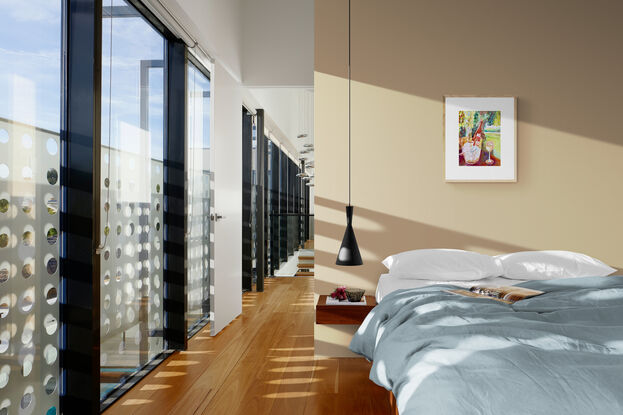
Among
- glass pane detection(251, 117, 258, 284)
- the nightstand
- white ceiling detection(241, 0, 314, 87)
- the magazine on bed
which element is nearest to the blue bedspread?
the magazine on bed

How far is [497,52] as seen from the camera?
3293mm

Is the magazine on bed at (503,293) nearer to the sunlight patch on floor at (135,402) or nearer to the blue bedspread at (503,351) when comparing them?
the blue bedspread at (503,351)

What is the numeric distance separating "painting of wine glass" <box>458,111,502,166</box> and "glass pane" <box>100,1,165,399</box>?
213 cm

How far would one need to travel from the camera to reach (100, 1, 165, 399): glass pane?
7.89ft

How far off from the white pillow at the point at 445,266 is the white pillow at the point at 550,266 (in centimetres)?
10

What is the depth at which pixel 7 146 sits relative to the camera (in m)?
1.66

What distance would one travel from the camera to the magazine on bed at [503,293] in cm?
215

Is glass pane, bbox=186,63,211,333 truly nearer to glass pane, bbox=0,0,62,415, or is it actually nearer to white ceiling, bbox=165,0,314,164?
white ceiling, bbox=165,0,314,164

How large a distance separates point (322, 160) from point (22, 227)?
1.97 meters

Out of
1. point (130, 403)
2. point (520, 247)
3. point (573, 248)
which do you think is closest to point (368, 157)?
point (520, 247)

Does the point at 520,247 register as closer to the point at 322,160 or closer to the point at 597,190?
the point at 597,190

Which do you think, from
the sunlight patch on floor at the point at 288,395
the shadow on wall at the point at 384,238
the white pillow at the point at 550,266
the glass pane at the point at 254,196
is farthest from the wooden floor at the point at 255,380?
the glass pane at the point at 254,196

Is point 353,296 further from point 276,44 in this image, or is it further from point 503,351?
point 276,44

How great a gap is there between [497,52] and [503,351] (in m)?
2.56
